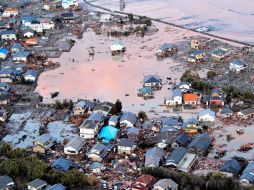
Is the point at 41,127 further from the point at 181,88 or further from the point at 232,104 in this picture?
the point at 232,104

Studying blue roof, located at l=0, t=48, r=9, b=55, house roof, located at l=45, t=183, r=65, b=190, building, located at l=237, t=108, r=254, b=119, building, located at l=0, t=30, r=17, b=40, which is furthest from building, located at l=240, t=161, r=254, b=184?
building, located at l=0, t=30, r=17, b=40

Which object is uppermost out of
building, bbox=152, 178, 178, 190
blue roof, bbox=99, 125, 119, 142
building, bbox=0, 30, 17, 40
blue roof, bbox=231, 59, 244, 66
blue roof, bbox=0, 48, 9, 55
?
blue roof, bbox=231, 59, 244, 66

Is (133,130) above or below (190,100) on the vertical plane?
below

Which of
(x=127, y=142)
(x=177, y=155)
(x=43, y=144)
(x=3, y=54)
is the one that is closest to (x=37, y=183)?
(x=43, y=144)

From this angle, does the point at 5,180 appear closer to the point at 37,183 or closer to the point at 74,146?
the point at 37,183

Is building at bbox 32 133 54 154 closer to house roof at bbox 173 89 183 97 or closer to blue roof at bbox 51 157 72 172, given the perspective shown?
blue roof at bbox 51 157 72 172

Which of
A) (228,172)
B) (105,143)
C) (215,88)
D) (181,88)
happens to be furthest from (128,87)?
(228,172)
